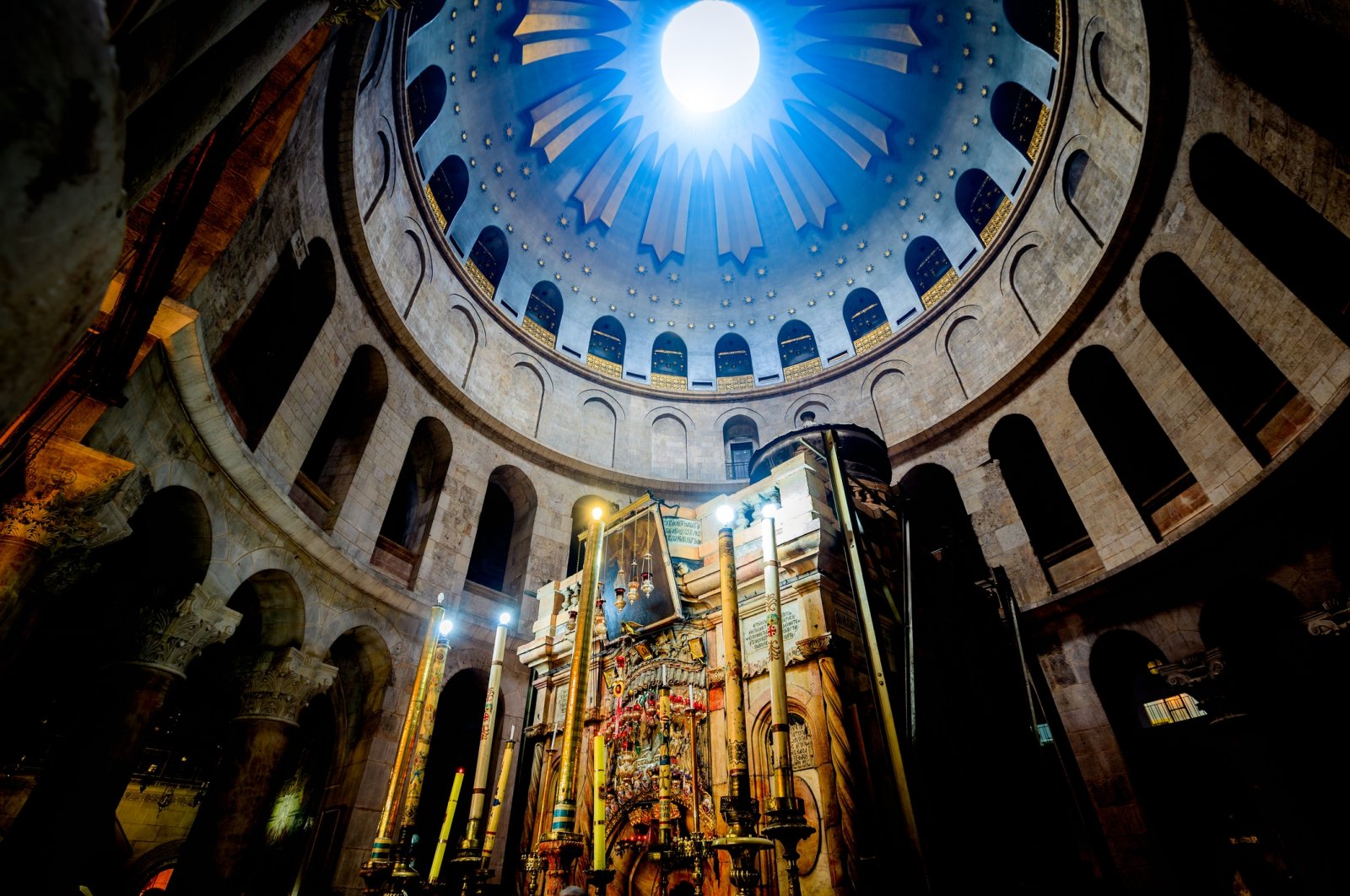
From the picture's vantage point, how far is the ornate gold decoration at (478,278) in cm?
1709

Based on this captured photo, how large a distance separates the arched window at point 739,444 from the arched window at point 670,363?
2180 mm

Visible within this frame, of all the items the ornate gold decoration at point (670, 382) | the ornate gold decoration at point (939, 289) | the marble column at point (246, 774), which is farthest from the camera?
the ornate gold decoration at point (670, 382)

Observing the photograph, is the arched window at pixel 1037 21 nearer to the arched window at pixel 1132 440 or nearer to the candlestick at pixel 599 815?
the arched window at pixel 1132 440

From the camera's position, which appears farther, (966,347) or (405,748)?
(966,347)

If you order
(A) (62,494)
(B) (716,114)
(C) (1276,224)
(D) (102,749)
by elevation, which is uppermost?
(B) (716,114)

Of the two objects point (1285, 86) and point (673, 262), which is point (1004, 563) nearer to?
point (1285, 86)

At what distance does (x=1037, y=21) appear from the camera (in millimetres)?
14289

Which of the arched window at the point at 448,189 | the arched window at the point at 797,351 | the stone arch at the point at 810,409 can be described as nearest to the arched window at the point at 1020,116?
the arched window at the point at 797,351

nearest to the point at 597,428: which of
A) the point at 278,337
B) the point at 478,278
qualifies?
the point at 478,278

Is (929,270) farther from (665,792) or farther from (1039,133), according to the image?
(665,792)

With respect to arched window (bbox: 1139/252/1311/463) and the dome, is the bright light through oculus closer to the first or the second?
the dome

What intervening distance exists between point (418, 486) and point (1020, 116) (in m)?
18.2

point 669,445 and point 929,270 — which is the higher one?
point 929,270

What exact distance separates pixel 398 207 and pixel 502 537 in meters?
8.65
